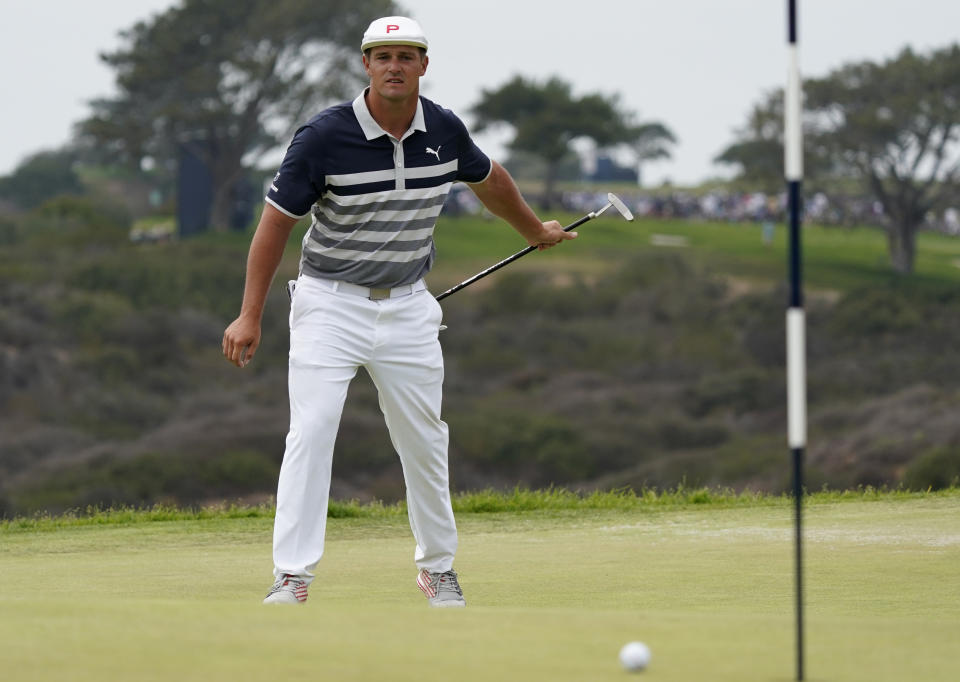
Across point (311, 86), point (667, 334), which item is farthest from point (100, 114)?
point (667, 334)

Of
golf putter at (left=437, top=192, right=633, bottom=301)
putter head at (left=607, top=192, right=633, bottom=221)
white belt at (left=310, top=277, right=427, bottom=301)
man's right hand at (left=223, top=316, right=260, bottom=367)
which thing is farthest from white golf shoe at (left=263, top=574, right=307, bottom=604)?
putter head at (left=607, top=192, right=633, bottom=221)

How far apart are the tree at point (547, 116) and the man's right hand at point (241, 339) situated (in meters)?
68.1

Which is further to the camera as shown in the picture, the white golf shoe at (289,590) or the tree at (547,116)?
the tree at (547,116)

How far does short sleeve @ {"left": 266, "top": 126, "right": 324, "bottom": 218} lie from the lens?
18.3ft

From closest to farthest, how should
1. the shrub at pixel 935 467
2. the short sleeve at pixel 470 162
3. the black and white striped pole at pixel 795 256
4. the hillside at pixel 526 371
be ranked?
the black and white striped pole at pixel 795 256, the short sleeve at pixel 470 162, the shrub at pixel 935 467, the hillside at pixel 526 371

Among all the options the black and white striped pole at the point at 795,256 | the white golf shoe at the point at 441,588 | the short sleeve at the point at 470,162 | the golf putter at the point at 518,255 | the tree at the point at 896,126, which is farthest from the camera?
the tree at the point at 896,126

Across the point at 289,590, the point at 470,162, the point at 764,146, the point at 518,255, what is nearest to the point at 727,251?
the point at 764,146

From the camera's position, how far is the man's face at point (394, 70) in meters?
5.61

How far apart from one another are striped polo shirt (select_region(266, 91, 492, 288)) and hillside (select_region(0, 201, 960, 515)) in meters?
28.3

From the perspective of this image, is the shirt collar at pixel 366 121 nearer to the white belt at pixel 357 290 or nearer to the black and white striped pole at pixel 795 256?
the white belt at pixel 357 290

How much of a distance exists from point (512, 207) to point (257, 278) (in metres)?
1.22

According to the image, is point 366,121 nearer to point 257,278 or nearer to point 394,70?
point 394,70

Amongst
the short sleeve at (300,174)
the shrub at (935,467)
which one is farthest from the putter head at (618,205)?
the shrub at (935,467)

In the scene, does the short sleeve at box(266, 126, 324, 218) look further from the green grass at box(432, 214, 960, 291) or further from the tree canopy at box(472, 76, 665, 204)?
the tree canopy at box(472, 76, 665, 204)
